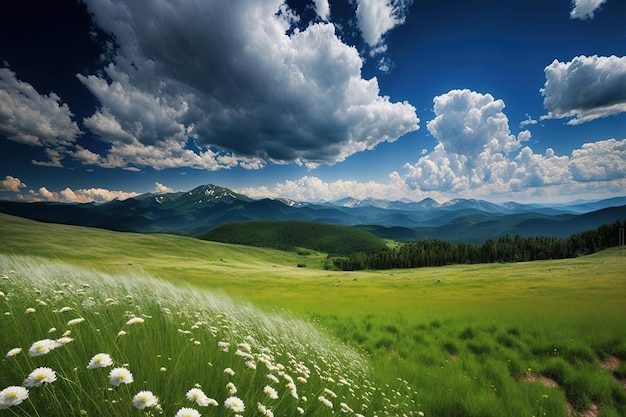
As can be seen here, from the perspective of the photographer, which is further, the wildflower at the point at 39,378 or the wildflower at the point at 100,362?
the wildflower at the point at 100,362

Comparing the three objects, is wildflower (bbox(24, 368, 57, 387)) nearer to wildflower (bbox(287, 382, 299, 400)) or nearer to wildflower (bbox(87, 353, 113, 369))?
wildflower (bbox(87, 353, 113, 369))

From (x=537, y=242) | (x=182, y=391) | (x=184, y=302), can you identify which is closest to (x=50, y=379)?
(x=182, y=391)

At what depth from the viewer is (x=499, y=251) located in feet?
353

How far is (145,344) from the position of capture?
159 inches

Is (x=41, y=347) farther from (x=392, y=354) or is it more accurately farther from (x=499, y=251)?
(x=499, y=251)

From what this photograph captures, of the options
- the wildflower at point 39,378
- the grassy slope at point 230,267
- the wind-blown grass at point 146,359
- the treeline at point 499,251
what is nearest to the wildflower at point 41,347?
the wind-blown grass at point 146,359

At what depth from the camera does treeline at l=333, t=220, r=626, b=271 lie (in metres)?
93.3

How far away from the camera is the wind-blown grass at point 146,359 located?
2.56 meters

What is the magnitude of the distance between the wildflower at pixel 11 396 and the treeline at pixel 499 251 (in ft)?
411

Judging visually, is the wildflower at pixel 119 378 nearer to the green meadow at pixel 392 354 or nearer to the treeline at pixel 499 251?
the green meadow at pixel 392 354

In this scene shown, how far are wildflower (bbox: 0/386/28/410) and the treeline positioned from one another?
125 m

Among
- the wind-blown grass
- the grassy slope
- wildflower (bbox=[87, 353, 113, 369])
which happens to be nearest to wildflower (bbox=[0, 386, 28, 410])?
the wind-blown grass

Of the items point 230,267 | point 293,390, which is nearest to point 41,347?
point 293,390

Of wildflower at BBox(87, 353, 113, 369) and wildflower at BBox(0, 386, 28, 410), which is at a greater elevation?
wildflower at BBox(0, 386, 28, 410)
